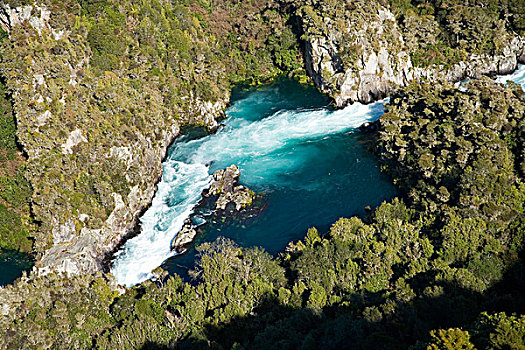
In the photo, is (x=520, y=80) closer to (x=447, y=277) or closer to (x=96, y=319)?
(x=447, y=277)

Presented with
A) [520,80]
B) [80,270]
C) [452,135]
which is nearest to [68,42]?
[80,270]

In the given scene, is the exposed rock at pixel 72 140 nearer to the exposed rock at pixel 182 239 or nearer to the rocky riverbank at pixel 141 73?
the rocky riverbank at pixel 141 73

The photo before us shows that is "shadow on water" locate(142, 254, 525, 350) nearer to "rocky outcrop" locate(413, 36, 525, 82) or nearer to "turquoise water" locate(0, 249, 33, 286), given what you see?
"turquoise water" locate(0, 249, 33, 286)

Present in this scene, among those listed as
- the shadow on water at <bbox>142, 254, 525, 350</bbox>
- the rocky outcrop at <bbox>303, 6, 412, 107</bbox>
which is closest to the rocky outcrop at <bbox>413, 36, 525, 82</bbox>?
the rocky outcrop at <bbox>303, 6, 412, 107</bbox>

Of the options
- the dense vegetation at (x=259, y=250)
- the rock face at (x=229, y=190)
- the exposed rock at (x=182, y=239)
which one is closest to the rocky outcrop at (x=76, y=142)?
the dense vegetation at (x=259, y=250)

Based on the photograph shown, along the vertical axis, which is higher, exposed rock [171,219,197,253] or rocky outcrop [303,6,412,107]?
rocky outcrop [303,6,412,107]

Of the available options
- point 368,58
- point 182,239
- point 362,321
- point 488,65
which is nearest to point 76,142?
point 182,239

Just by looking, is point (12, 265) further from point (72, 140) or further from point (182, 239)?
point (182, 239)
